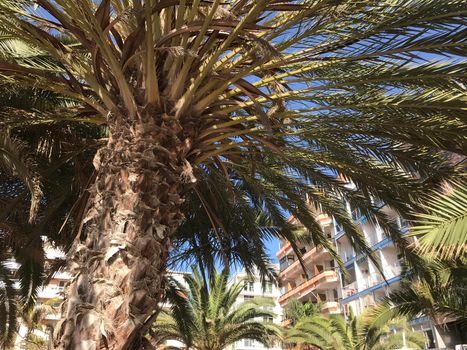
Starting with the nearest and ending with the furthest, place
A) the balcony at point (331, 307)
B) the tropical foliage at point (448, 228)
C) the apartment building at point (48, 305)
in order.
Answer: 1. the tropical foliage at point (448, 228)
2. the apartment building at point (48, 305)
3. the balcony at point (331, 307)

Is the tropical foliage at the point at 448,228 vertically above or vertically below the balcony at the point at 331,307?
below

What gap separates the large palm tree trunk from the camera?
10.9 feet

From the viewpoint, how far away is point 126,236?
12.2 feet

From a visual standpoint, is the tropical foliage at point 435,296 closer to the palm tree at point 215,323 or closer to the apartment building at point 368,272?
the palm tree at point 215,323

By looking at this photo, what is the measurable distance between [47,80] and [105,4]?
123 centimetres

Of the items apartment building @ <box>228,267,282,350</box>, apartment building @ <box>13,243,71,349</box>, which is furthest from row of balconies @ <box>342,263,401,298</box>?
apartment building @ <box>13,243,71,349</box>

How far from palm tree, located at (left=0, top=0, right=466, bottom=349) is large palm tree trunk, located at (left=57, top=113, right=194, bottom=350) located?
0.01m

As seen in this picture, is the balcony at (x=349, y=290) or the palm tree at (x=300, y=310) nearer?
the balcony at (x=349, y=290)

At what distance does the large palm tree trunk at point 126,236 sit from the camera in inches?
131

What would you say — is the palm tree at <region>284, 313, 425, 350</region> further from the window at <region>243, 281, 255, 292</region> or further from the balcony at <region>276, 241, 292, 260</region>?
the balcony at <region>276, 241, 292, 260</region>

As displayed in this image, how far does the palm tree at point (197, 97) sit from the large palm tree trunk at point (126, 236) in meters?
0.01

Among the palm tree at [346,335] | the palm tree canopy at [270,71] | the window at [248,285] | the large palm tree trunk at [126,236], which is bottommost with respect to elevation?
the large palm tree trunk at [126,236]

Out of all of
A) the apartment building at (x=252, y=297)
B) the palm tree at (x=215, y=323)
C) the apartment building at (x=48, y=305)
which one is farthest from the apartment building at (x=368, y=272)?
the apartment building at (x=48, y=305)

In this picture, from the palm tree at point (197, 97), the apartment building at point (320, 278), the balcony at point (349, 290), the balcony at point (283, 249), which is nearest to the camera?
the palm tree at point (197, 97)
